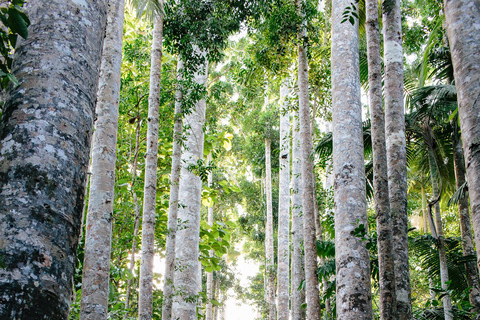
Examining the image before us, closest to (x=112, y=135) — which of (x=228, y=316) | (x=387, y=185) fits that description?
(x=387, y=185)

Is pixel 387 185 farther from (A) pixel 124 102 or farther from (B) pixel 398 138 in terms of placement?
(A) pixel 124 102

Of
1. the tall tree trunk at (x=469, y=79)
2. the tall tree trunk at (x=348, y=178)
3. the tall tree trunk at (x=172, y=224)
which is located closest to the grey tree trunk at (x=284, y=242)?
the tall tree trunk at (x=172, y=224)

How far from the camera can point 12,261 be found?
3.24ft

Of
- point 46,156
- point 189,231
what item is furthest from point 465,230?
point 46,156

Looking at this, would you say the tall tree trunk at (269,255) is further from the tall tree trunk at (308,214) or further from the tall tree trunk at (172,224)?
the tall tree trunk at (172,224)

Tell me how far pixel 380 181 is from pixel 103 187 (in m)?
2.99

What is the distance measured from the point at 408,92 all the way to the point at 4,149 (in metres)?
9.37

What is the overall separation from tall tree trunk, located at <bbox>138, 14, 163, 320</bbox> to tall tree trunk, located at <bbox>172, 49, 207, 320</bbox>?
0.81 m

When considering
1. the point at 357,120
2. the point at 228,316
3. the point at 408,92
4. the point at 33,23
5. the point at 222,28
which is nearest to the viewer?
the point at 33,23

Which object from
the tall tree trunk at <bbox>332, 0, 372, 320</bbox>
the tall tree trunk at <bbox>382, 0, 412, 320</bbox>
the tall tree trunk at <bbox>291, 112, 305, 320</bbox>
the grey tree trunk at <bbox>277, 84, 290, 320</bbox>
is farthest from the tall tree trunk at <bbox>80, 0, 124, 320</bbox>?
the grey tree trunk at <bbox>277, 84, 290, 320</bbox>

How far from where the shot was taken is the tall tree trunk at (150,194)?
5570 mm

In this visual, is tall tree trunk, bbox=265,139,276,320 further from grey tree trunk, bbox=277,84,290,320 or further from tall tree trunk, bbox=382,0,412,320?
tall tree trunk, bbox=382,0,412,320

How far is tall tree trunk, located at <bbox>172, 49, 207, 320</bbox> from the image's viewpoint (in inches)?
259

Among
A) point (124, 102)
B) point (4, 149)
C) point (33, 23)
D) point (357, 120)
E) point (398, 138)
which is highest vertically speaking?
point (124, 102)
